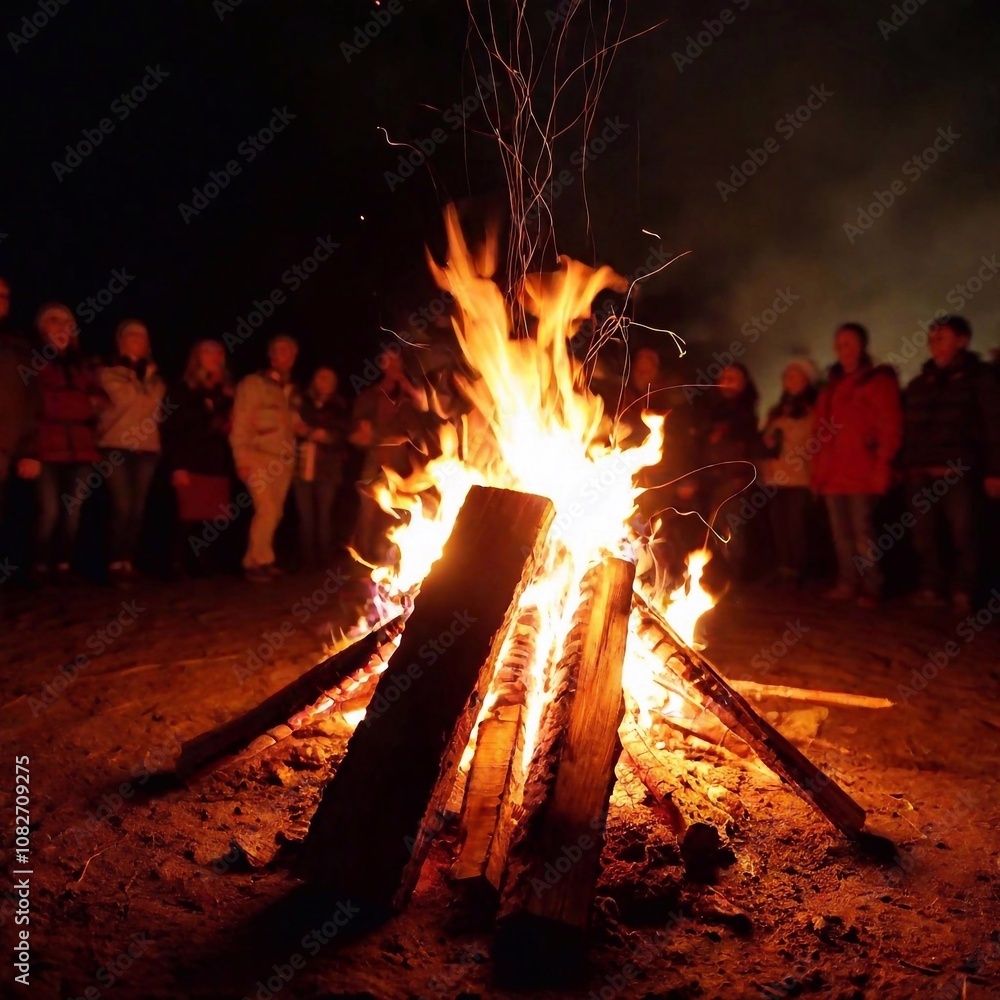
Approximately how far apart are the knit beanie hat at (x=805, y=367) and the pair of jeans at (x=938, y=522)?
1562mm

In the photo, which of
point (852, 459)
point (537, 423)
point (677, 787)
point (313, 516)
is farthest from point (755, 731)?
point (313, 516)

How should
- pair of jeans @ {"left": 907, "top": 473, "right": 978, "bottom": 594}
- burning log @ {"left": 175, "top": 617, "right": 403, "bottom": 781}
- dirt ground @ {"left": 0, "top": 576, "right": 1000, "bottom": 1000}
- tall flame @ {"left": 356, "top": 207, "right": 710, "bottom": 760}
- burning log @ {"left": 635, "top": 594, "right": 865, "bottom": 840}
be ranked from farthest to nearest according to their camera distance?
1. pair of jeans @ {"left": 907, "top": 473, "right": 978, "bottom": 594}
2. tall flame @ {"left": 356, "top": 207, "right": 710, "bottom": 760}
3. burning log @ {"left": 175, "top": 617, "right": 403, "bottom": 781}
4. burning log @ {"left": 635, "top": 594, "right": 865, "bottom": 840}
5. dirt ground @ {"left": 0, "top": 576, "right": 1000, "bottom": 1000}

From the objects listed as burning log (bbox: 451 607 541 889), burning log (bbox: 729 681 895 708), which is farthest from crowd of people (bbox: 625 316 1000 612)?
burning log (bbox: 451 607 541 889)

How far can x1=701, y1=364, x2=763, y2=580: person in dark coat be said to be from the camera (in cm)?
785

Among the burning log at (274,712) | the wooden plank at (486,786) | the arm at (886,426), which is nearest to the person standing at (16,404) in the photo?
the burning log at (274,712)

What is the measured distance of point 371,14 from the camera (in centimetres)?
1174

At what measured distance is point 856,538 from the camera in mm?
7242

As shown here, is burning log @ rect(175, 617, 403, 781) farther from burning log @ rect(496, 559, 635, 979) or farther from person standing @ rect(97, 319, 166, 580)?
person standing @ rect(97, 319, 166, 580)

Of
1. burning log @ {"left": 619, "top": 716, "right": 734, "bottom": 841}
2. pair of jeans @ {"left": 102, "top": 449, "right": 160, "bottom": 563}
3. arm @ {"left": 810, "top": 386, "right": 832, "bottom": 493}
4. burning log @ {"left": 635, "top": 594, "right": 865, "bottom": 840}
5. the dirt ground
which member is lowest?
the dirt ground

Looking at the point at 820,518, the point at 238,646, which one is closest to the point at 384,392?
the point at 238,646

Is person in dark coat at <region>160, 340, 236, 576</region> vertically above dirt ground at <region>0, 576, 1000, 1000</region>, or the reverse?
person in dark coat at <region>160, 340, 236, 576</region>

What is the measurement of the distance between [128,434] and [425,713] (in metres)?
5.64

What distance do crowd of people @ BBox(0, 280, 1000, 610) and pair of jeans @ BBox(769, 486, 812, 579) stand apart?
2 centimetres

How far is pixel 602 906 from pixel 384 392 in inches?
264
